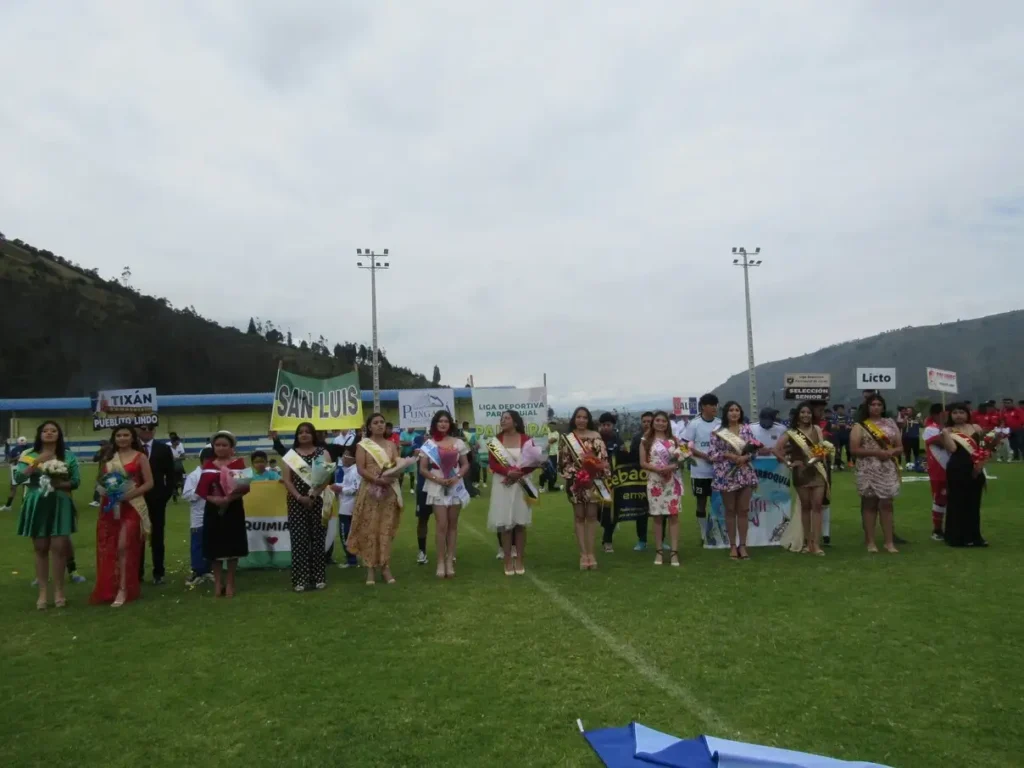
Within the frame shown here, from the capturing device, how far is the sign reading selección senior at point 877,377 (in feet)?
72.1

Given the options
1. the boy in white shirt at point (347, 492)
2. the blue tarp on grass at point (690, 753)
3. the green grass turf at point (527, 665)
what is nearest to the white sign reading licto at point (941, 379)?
the green grass turf at point (527, 665)

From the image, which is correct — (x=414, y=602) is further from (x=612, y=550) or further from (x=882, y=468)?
(x=882, y=468)

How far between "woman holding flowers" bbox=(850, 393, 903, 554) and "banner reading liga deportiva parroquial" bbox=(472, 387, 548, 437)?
28.1 feet

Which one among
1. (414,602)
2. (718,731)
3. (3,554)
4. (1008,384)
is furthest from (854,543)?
(1008,384)

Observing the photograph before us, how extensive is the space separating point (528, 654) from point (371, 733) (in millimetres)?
1651

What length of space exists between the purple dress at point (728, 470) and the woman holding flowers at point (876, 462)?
50.3 inches

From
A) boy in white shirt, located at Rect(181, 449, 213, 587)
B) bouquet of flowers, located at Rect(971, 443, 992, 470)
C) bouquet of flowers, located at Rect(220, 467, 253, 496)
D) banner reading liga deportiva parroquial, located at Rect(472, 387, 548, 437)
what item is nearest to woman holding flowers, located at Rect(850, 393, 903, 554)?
bouquet of flowers, located at Rect(971, 443, 992, 470)

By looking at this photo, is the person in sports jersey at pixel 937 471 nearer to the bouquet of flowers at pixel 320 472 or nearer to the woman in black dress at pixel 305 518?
the bouquet of flowers at pixel 320 472

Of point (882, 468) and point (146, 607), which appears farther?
point (882, 468)

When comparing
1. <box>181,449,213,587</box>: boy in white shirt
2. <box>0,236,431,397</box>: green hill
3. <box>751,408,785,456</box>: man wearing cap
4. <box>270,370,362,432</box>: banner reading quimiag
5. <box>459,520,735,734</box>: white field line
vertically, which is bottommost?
<box>459,520,735,734</box>: white field line

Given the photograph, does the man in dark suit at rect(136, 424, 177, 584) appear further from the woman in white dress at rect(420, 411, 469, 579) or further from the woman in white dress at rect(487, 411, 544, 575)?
the woman in white dress at rect(487, 411, 544, 575)

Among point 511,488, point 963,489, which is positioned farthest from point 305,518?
point 963,489

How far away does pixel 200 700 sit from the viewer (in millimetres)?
5039

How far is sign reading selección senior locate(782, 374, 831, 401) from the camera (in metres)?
25.1
